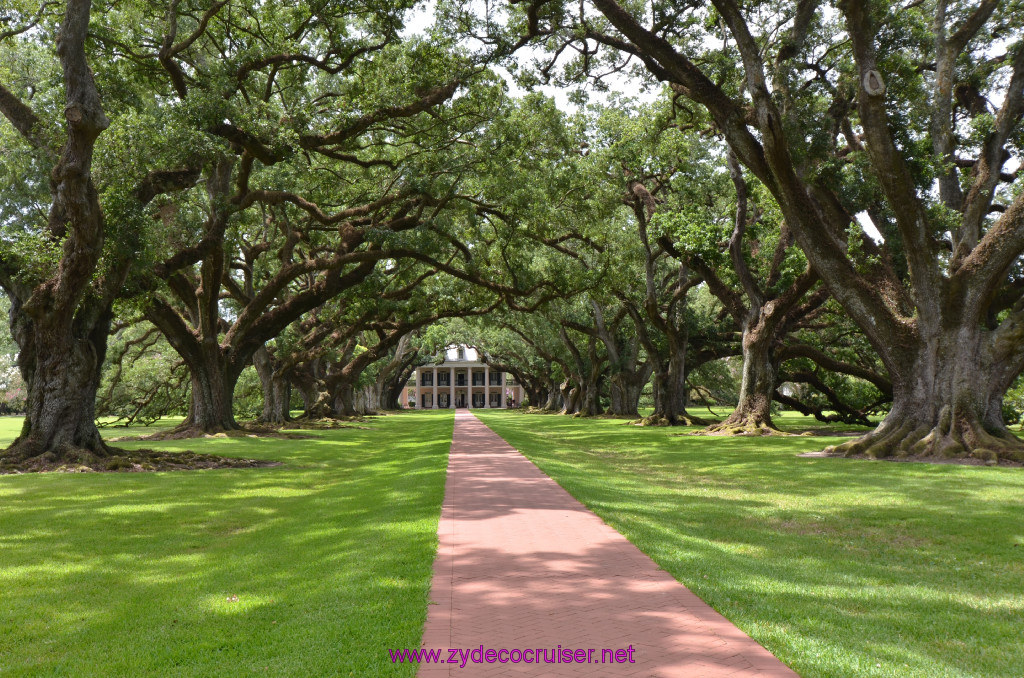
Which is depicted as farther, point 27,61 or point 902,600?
point 27,61

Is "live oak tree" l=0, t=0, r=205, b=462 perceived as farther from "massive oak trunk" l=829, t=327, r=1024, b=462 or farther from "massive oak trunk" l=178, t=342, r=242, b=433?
"massive oak trunk" l=829, t=327, r=1024, b=462

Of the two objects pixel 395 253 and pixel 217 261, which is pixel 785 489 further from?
pixel 217 261

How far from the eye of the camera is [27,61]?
1942 centimetres

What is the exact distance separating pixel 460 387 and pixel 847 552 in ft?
316

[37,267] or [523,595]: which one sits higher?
[37,267]

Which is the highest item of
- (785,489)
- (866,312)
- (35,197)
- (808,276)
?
(35,197)

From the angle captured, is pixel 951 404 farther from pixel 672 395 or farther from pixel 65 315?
pixel 65 315

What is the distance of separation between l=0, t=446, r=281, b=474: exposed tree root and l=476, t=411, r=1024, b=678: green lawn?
762 cm

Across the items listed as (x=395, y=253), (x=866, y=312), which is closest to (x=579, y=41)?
(x=395, y=253)

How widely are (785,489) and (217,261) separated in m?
16.9

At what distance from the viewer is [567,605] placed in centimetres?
454

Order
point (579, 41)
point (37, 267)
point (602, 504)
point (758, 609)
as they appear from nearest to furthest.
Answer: point (758, 609) < point (602, 504) < point (37, 267) < point (579, 41)

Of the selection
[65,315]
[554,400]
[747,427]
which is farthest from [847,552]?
[554,400]

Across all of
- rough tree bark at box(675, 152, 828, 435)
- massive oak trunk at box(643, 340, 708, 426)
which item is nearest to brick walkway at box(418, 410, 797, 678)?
rough tree bark at box(675, 152, 828, 435)
